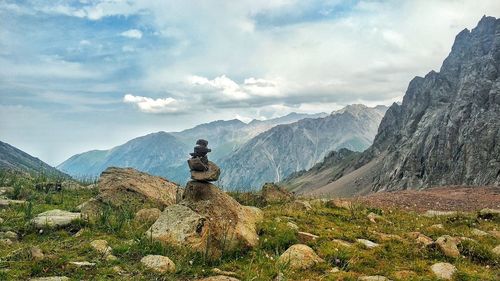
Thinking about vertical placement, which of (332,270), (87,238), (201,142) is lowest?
(332,270)

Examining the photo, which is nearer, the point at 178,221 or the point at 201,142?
the point at 178,221

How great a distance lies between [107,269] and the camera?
39.2 feet

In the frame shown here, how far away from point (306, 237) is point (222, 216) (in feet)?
10.9

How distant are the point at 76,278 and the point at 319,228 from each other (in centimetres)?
1058

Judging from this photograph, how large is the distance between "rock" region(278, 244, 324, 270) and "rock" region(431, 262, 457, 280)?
346cm

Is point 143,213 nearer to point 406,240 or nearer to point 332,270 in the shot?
point 332,270

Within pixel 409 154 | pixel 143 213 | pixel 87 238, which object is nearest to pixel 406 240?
pixel 143 213

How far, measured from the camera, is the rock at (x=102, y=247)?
1334 cm

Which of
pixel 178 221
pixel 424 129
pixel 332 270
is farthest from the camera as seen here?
pixel 424 129

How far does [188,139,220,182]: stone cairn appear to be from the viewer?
675 inches

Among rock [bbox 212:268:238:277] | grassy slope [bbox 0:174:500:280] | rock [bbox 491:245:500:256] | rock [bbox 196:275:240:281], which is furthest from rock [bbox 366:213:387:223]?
rock [bbox 196:275:240:281]

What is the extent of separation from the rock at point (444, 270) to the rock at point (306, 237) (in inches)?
172

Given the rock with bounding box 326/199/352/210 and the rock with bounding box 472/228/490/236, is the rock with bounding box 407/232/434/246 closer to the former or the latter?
the rock with bounding box 472/228/490/236

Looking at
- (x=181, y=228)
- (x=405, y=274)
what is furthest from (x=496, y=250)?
(x=181, y=228)
